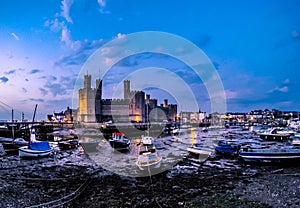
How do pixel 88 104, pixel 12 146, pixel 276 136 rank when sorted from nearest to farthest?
pixel 12 146, pixel 276 136, pixel 88 104

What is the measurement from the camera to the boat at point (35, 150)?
2308 centimetres

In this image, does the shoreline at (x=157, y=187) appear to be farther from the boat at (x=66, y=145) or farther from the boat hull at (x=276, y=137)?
the boat hull at (x=276, y=137)

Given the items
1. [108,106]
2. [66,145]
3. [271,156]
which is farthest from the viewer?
[108,106]

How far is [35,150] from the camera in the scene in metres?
23.5

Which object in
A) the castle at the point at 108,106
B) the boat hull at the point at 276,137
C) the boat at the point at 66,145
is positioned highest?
the castle at the point at 108,106

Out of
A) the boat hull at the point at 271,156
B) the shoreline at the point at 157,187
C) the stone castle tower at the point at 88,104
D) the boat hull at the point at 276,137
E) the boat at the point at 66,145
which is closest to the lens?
the shoreline at the point at 157,187

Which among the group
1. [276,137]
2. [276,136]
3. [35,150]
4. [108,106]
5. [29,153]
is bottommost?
[276,137]

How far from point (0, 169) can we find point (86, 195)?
1015 centimetres

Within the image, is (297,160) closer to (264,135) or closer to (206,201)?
(206,201)

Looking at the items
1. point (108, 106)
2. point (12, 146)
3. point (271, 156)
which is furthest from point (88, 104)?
point (271, 156)

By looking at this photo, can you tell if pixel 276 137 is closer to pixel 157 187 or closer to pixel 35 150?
pixel 157 187

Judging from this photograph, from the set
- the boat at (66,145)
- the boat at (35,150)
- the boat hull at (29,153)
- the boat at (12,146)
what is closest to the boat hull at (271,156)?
the boat at (35,150)

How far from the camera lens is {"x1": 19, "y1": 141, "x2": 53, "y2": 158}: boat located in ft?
75.7

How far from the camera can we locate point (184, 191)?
1243cm
